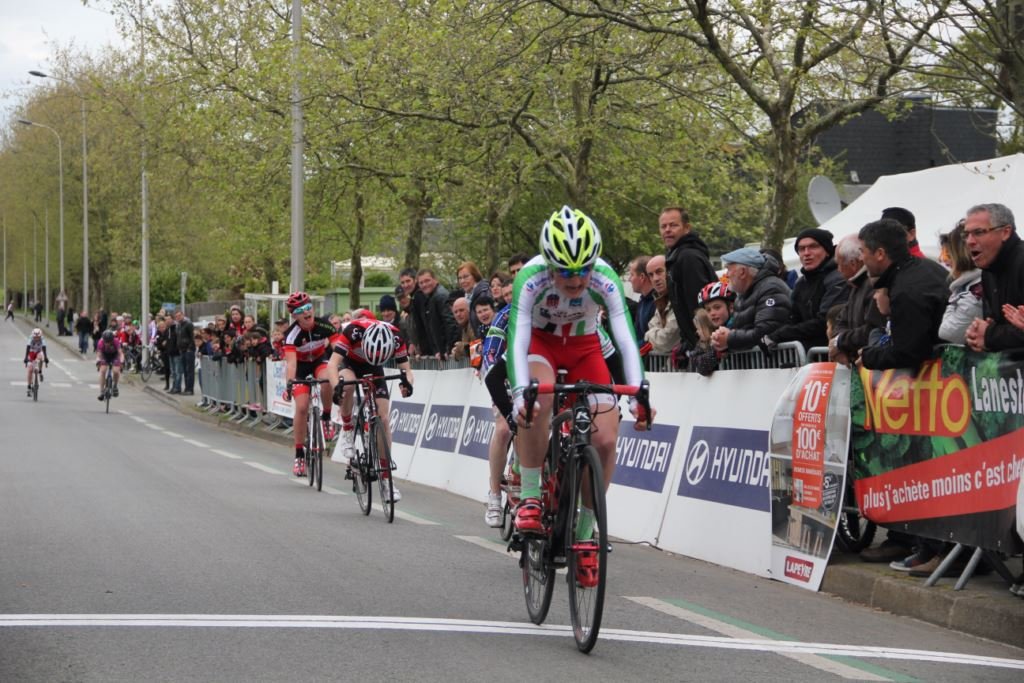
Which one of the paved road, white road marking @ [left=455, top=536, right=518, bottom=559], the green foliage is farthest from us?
the green foliage

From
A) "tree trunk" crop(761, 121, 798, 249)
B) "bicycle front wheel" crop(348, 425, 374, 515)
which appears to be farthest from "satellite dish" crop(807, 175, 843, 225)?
→ "bicycle front wheel" crop(348, 425, 374, 515)

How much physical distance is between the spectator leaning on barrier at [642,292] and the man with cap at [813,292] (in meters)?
2.12

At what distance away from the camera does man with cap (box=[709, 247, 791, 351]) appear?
34.1 ft

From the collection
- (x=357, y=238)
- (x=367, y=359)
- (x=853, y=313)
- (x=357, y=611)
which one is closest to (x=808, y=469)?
(x=853, y=313)

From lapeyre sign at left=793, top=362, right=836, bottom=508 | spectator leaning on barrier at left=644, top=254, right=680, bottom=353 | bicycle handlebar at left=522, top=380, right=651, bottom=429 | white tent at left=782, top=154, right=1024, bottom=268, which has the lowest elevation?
lapeyre sign at left=793, top=362, right=836, bottom=508

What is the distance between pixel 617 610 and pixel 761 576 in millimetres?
2116

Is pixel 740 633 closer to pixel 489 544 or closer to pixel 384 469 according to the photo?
pixel 489 544

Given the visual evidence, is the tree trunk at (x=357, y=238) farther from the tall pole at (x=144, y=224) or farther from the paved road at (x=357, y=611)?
the paved road at (x=357, y=611)

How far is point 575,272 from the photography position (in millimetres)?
7078

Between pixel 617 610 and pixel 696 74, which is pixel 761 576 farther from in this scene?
pixel 696 74

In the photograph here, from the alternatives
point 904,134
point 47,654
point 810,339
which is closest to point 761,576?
point 810,339

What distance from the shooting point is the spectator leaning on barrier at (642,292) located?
12477 millimetres

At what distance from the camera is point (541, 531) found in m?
7.22

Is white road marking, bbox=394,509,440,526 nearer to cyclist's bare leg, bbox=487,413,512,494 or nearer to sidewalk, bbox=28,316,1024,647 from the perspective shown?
cyclist's bare leg, bbox=487,413,512,494
